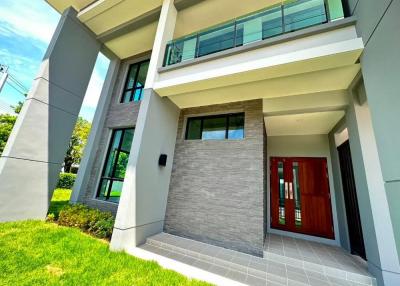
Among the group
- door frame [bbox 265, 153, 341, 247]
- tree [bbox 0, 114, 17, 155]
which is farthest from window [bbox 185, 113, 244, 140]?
tree [bbox 0, 114, 17, 155]

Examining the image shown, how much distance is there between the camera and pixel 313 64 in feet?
9.52

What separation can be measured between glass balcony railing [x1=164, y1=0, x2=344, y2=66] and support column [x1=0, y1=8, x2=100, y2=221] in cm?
366

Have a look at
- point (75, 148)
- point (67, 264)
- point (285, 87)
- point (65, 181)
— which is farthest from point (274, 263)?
point (75, 148)

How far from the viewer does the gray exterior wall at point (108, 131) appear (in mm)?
5562

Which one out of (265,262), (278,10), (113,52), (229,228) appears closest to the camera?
(265,262)

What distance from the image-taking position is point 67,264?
2742 mm

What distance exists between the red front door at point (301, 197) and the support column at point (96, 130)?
22.0 feet

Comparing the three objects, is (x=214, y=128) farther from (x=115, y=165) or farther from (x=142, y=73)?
(x=142, y=73)

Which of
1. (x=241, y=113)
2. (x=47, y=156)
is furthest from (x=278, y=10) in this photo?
(x=47, y=156)

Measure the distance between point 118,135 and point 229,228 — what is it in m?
5.13

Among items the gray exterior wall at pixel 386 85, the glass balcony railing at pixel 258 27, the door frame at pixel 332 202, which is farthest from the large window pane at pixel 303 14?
the door frame at pixel 332 202

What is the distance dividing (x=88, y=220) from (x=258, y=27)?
646 centimetres

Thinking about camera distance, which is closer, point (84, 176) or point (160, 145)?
point (160, 145)

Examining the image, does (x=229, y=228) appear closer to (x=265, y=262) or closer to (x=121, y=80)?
Answer: (x=265, y=262)
